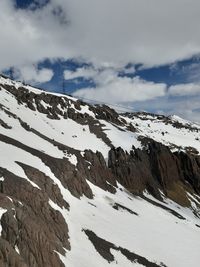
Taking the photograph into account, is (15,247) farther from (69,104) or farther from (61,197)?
(69,104)

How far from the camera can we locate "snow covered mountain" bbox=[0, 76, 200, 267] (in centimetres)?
4462

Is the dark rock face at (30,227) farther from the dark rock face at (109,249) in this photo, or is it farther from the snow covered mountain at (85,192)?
the dark rock face at (109,249)

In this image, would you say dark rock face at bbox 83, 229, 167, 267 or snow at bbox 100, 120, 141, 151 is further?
snow at bbox 100, 120, 141, 151

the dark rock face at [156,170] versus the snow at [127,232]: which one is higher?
the dark rock face at [156,170]

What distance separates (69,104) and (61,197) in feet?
245

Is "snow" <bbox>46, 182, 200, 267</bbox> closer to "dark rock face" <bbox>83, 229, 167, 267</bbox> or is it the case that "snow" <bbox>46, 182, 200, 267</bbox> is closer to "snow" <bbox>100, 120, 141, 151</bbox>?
"dark rock face" <bbox>83, 229, 167, 267</bbox>

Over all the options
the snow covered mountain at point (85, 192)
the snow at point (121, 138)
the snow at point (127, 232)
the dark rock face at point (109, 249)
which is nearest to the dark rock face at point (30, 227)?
the snow covered mountain at point (85, 192)

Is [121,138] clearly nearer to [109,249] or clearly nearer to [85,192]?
[85,192]

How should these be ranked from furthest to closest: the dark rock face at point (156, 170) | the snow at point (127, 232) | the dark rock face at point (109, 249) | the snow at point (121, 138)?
the snow at point (121, 138)
the dark rock face at point (156, 170)
the dark rock face at point (109, 249)
the snow at point (127, 232)

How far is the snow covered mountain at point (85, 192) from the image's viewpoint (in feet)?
146

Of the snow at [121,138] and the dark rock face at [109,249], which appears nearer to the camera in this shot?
the dark rock face at [109,249]

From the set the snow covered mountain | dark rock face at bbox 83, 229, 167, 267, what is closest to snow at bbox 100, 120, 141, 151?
the snow covered mountain

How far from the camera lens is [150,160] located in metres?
110

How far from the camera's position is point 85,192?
71750 millimetres
